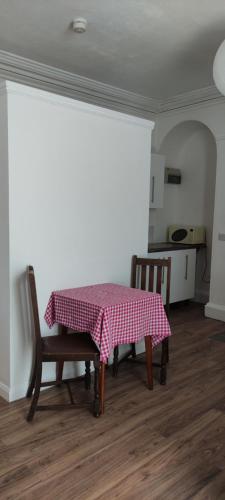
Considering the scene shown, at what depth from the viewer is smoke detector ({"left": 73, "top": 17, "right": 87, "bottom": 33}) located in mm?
2998

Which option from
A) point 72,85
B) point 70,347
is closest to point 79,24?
point 72,85

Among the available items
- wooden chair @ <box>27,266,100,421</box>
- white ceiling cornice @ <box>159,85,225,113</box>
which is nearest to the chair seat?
wooden chair @ <box>27,266,100,421</box>

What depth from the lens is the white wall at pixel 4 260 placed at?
93.7 inches

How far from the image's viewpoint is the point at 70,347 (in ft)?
7.70

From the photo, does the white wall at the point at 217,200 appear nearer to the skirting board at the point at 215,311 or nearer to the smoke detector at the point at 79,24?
the skirting board at the point at 215,311

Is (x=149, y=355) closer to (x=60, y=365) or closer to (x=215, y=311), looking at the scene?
(x=60, y=365)

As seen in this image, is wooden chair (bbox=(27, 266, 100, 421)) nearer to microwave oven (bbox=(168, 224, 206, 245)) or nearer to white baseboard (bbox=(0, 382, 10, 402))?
white baseboard (bbox=(0, 382, 10, 402))

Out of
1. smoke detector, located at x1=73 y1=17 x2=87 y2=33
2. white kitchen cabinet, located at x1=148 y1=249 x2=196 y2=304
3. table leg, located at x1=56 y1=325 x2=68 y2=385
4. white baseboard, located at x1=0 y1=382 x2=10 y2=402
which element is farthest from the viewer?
white kitchen cabinet, located at x1=148 y1=249 x2=196 y2=304

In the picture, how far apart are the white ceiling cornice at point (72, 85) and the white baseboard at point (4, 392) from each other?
2872 mm

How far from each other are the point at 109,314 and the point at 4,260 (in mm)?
768

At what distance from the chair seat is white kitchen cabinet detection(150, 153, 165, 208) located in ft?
8.85

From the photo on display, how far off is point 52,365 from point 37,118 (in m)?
1.70

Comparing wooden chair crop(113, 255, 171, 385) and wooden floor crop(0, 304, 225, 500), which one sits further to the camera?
wooden chair crop(113, 255, 171, 385)

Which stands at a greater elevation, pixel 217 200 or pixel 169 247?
pixel 217 200
